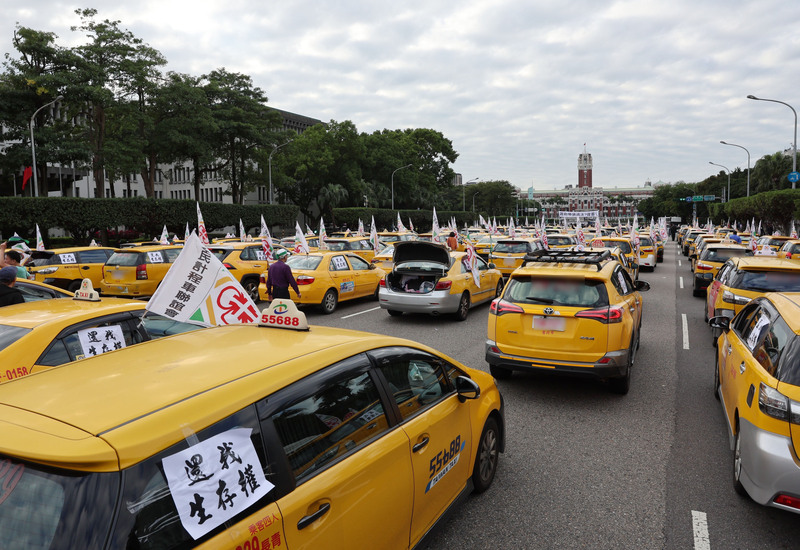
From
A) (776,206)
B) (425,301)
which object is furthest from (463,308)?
(776,206)

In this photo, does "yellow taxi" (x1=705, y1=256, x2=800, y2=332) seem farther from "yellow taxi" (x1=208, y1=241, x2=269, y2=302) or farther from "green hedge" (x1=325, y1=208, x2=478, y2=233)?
"green hedge" (x1=325, y1=208, x2=478, y2=233)

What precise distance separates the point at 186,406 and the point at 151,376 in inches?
19.0

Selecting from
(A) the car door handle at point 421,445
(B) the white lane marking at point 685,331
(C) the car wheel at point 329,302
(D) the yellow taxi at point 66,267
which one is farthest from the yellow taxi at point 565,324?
(D) the yellow taxi at point 66,267

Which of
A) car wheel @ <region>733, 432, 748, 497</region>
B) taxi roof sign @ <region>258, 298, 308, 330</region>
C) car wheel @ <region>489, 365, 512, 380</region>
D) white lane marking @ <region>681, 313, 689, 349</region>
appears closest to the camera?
taxi roof sign @ <region>258, 298, 308, 330</region>

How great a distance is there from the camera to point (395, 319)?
40.9ft

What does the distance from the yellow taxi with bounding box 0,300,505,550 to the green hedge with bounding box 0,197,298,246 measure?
32.3m

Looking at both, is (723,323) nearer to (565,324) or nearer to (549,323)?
(565,324)

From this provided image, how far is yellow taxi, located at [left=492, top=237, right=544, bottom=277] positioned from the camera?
54.8ft

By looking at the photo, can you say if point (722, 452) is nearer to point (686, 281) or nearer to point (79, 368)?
point (79, 368)

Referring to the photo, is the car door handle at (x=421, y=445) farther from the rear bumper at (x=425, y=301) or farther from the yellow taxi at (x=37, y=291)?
the rear bumper at (x=425, y=301)

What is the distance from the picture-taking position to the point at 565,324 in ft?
21.4

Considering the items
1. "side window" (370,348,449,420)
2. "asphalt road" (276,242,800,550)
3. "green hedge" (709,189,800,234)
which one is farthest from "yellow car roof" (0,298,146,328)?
"green hedge" (709,189,800,234)

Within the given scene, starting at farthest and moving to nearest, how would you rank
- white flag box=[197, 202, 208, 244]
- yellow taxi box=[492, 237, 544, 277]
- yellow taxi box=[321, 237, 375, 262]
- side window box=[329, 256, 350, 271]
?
1. yellow taxi box=[321, 237, 375, 262]
2. white flag box=[197, 202, 208, 244]
3. yellow taxi box=[492, 237, 544, 277]
4. side window box=[329, 256, 350, 271]

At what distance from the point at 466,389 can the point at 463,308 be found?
8362 millimetres
